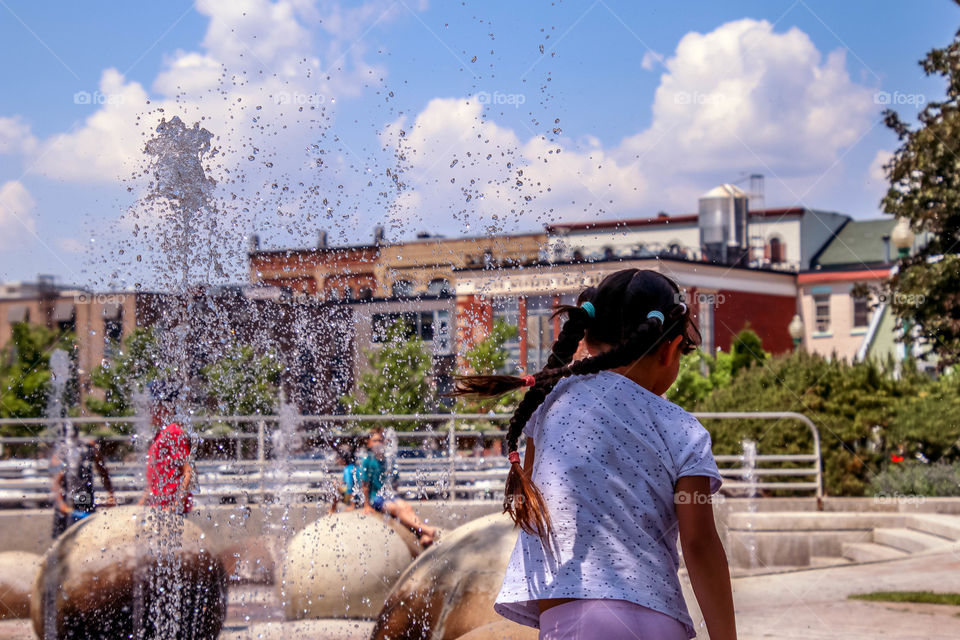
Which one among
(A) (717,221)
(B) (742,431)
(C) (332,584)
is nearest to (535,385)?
(C) (332,584)

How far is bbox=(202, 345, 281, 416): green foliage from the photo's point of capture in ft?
32.3

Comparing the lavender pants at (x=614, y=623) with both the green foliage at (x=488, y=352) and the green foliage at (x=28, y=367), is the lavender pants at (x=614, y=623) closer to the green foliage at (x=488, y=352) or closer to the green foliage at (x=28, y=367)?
the green foliage at (x=488, y=352)

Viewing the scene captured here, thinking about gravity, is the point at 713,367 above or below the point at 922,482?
above

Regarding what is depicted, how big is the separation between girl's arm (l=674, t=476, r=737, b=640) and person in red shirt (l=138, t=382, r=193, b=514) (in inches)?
196

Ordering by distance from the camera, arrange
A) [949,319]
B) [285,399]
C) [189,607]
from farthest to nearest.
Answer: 1. [949,319]
2. [285,399]
3. [189,607]

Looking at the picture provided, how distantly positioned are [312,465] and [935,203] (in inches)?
368

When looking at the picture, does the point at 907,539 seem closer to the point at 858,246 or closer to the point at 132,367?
the point at 132,367

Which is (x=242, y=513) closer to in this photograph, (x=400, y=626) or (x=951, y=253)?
(x=400, y=626)

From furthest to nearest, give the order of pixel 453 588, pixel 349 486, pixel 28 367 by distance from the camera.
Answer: pixel 28 367 → pixel 349 486 → pixel 453 588

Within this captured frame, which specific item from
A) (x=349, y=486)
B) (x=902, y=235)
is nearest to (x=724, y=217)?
(x=902, y=235)

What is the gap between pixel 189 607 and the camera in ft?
19.8

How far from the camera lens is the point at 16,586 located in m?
7.22

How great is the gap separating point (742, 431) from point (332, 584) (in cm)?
1094

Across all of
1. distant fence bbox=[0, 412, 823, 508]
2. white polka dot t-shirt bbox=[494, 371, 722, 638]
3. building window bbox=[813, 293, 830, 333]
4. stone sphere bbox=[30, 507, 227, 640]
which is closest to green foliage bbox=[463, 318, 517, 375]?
distant fence bbox=[0, 412, 823, 508]
